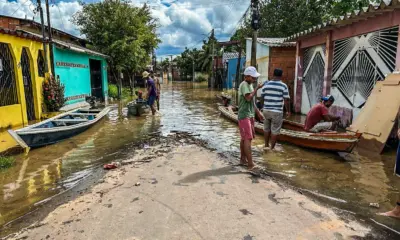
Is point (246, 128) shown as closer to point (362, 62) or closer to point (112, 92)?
point (362, 62)

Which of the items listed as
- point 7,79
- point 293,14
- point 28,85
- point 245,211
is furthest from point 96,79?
point 245,211

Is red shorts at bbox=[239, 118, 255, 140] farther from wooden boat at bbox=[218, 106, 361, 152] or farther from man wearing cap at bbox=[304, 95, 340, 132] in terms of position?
man wearing cap at bbox=[304, 95, 340, 132]

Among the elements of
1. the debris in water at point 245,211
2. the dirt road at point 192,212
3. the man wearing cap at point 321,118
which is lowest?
the dirt road at point 192,212

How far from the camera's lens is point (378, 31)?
329 inches

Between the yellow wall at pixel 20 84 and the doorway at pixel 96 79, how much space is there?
→ 8.25m

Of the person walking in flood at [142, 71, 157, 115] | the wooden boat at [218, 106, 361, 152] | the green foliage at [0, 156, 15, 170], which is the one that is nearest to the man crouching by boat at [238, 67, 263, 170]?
the wooden boat at [218, 106, 361, 152]

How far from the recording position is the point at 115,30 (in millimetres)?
19359

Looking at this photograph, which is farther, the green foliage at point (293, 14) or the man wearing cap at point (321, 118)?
the green foliage at point (293, 14)

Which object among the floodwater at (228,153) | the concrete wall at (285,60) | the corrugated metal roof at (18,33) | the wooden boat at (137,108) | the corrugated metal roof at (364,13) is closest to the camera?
the floodwater at (228,153)

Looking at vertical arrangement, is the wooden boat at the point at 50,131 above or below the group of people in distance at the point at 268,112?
below

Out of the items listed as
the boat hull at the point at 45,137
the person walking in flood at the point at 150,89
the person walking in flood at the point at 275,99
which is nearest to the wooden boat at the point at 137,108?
the person walking in flood at the point at 150,89

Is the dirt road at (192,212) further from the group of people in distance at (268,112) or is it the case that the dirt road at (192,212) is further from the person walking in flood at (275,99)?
the person walking in flood at (275,99)

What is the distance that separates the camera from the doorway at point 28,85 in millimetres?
10150

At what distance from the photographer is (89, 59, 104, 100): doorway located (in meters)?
19.5
